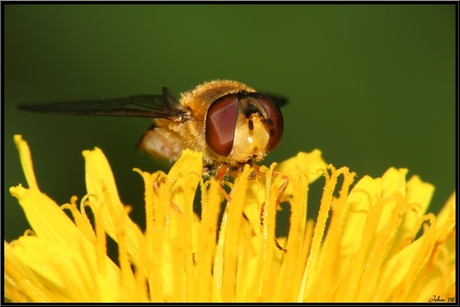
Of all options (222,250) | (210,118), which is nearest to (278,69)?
(210,118)

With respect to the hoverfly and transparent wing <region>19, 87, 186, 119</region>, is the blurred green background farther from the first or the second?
transparent wing <region>19, 87, 186, 119</region>

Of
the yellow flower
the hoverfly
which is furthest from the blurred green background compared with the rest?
the yellow flower

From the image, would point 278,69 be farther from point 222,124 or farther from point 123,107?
point 222,124

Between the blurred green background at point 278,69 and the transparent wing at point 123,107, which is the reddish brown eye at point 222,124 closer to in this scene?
the transparent wing at point 123,107

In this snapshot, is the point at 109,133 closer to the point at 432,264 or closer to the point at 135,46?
the point at 135,46

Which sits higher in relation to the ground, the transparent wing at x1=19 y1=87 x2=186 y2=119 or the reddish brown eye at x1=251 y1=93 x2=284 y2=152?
the transparent wing at x1=19 y1=87 x2=186 y2=119

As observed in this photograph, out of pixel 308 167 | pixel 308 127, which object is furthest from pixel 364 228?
pixel 308 127
